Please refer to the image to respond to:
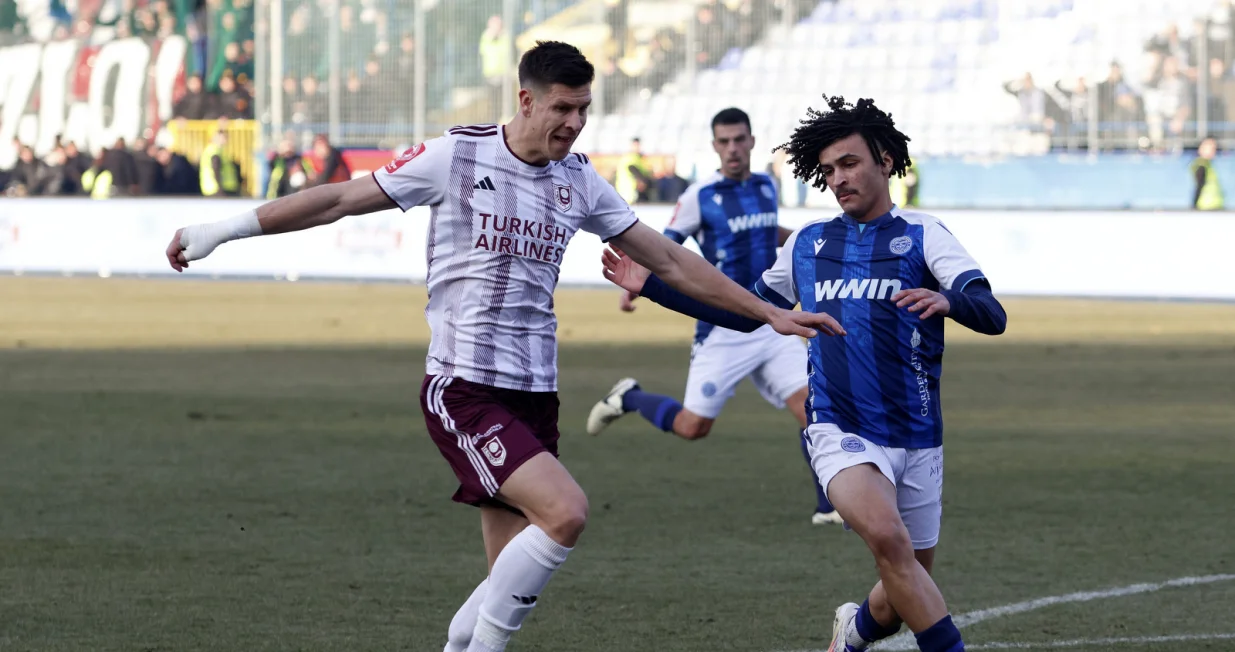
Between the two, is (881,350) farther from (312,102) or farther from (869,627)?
(312,102)

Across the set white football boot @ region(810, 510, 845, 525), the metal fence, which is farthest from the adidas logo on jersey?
the metal fence

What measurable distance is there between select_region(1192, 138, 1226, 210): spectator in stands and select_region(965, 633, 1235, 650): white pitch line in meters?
21.6

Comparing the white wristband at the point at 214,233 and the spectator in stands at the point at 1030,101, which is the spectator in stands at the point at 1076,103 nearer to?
the spectator in stands at the point at 1030,101

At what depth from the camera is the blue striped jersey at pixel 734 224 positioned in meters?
10.2

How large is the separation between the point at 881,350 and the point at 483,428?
1238 mm

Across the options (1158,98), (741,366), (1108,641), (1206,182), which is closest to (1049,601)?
(1108,641)

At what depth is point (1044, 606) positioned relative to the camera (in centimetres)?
718

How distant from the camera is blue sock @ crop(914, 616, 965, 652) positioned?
5.29 meters

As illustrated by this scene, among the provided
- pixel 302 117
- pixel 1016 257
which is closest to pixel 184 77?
pixel 302 117

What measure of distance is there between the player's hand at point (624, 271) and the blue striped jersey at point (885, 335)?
2.15ft

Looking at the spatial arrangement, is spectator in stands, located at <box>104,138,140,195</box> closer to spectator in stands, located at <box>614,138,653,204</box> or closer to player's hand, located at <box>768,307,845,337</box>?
spectator in stands, located at <box>614,138,653,204</box>

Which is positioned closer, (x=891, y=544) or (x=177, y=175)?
(x=891, y=544)

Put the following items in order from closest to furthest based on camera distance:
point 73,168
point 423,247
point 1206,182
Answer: point 1206,182 → point 423,247 → point 73,168

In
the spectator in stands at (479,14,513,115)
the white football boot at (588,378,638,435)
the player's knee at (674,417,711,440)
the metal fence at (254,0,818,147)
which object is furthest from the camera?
the spectator in stands at (479,14,513,115)
